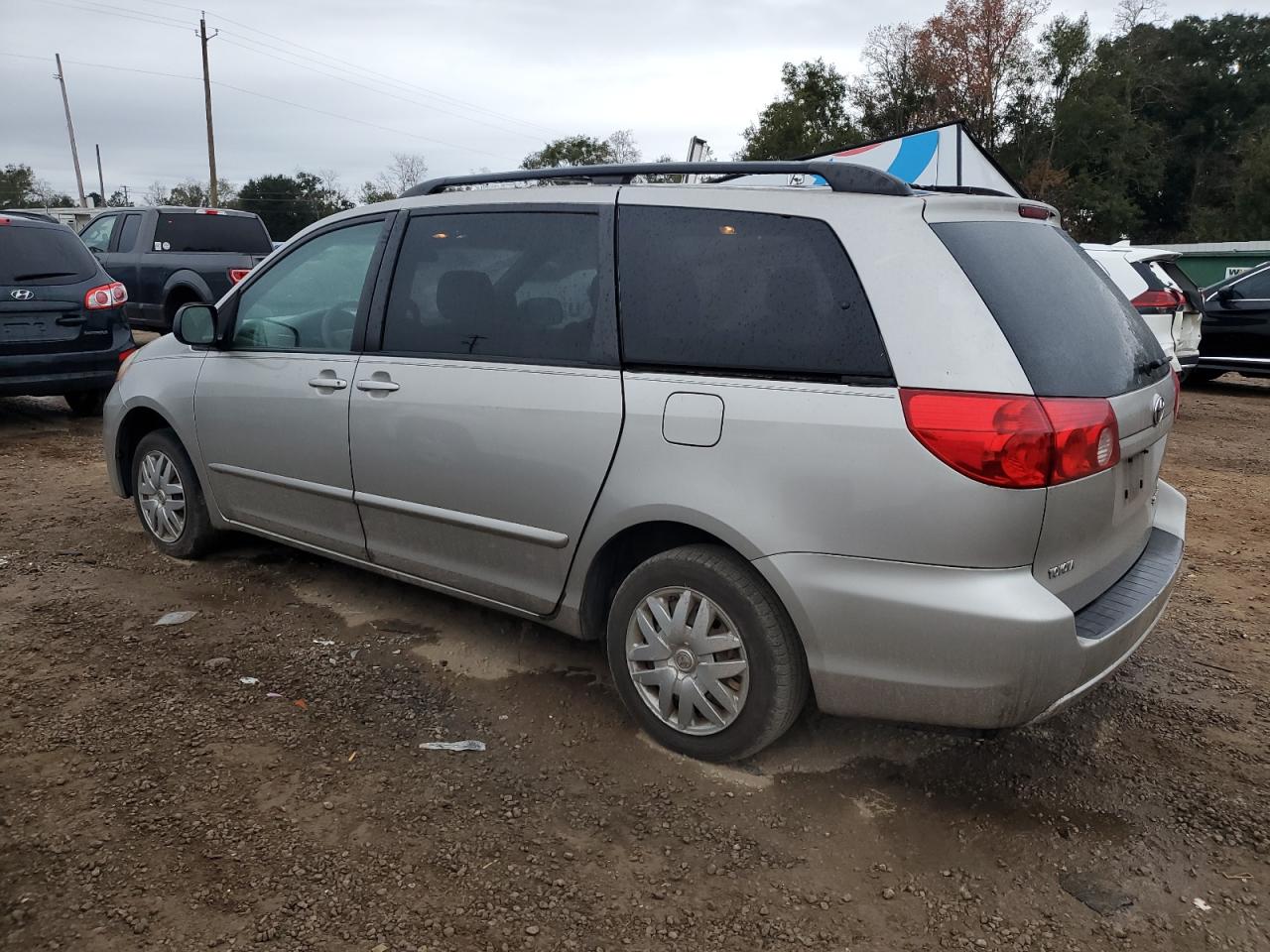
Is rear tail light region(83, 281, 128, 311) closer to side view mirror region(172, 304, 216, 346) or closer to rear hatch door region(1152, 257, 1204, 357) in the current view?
side view mirror region(172, 304, 216, 346)

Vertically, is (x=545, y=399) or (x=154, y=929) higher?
(x=545, y=399)

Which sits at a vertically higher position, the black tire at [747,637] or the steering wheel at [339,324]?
the steering wheel at [339,324]

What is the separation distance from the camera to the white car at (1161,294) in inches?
389

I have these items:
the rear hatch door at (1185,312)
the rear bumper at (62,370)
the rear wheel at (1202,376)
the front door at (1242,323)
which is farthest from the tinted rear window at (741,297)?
the rear wheel at (1202,376)

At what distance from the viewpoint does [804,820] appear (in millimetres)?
2834

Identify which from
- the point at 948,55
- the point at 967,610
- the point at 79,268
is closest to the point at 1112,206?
the point at 948,55

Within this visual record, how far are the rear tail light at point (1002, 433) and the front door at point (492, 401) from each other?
3.11 feet

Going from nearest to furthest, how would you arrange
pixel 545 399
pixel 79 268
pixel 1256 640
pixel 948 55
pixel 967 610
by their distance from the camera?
pixel 967 610, pixel 545 399, pixel 1256 640, pixel 79 268, pixel 948 55

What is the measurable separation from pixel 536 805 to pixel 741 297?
1591mm

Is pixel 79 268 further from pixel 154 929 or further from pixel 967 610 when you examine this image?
pixel 967 610

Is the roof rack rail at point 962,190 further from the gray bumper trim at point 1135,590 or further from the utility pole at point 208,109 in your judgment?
the utility pole at point 208,109

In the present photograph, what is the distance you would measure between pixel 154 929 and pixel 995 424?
7.71 ft

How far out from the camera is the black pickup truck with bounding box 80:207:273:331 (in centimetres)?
1277

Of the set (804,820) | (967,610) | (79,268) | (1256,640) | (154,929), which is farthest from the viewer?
(79,268)
